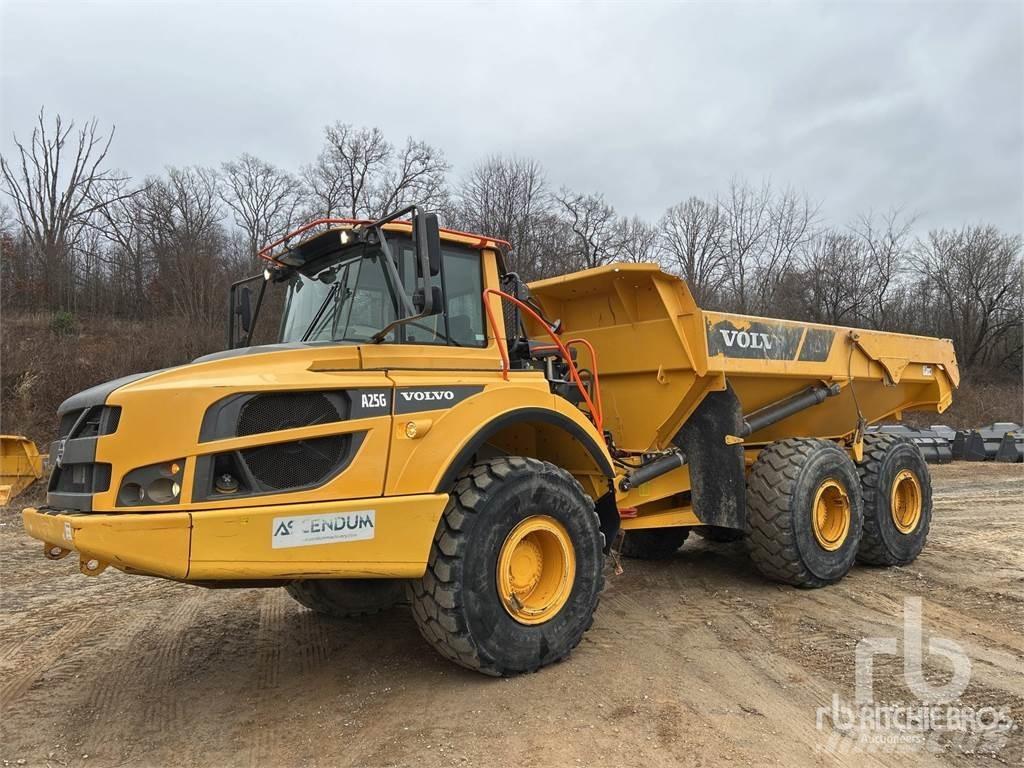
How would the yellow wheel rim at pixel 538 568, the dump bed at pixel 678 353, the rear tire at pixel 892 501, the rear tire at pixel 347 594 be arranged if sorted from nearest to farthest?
the yellow wheel rim at pixel 538 568, the rear tire at pixel 347 594, the dump bed at pixel 678 353, the rear tire at pixel 892 501

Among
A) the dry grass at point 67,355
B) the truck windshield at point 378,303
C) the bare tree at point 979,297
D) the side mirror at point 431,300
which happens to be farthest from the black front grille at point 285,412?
the bare tree at point 979,297

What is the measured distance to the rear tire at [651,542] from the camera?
288 inches

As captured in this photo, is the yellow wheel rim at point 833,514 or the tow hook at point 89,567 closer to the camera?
the tow hook at point 89,567

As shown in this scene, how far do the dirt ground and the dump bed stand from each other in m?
1.48

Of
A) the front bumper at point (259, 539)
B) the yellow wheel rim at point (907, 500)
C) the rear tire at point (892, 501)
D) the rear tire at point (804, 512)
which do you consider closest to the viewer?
the front bumper at point (259, 539)

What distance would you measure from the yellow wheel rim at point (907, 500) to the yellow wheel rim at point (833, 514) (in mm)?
1036

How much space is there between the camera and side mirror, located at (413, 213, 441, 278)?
360cm

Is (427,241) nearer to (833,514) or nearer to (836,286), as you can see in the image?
(833,514)

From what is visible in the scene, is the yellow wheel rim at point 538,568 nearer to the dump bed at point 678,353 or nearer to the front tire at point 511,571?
the front tire at point 511,571

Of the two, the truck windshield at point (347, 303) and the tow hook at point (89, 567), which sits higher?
the truck windshield at point (347, 303)

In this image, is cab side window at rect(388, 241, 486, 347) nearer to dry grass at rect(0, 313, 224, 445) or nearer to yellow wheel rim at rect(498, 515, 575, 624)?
yellow wheel rim at rect(498, 515, 575, 624)

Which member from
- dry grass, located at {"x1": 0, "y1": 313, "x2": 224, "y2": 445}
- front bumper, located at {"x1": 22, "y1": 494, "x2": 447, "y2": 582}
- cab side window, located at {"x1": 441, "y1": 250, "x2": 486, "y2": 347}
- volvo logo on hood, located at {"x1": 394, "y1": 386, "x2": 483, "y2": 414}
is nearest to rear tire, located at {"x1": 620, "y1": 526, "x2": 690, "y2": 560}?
cab side window, located at {"x1": 441, "y1": 250, "x2": 486, "y2": 347}

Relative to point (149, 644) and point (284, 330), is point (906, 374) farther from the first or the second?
point (149, 644)

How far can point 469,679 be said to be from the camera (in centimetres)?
405
